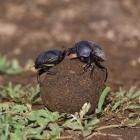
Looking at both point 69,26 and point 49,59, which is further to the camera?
point 69,26

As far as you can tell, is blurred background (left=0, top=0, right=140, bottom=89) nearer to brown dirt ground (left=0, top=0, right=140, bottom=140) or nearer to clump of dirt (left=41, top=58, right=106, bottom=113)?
brown dirt ground (left=0, top=0, right=140, bottom=140)

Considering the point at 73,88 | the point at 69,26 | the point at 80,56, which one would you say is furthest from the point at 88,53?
the point at 69,26

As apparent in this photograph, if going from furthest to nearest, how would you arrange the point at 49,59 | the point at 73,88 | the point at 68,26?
1. the point at 68,26
2. the point at 49,59
3. the point at 73,88

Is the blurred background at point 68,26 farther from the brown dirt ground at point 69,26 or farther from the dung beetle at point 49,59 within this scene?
the dung beetle at point 49,59

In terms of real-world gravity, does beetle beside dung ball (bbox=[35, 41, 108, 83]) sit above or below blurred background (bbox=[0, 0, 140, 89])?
below

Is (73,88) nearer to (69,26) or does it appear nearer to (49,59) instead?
(49,59)

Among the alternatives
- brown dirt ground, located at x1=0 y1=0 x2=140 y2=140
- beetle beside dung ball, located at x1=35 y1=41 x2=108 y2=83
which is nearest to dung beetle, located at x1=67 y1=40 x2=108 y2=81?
beetle beside dung ball, located at x1=35 y1=41 x2=108 y2=83
